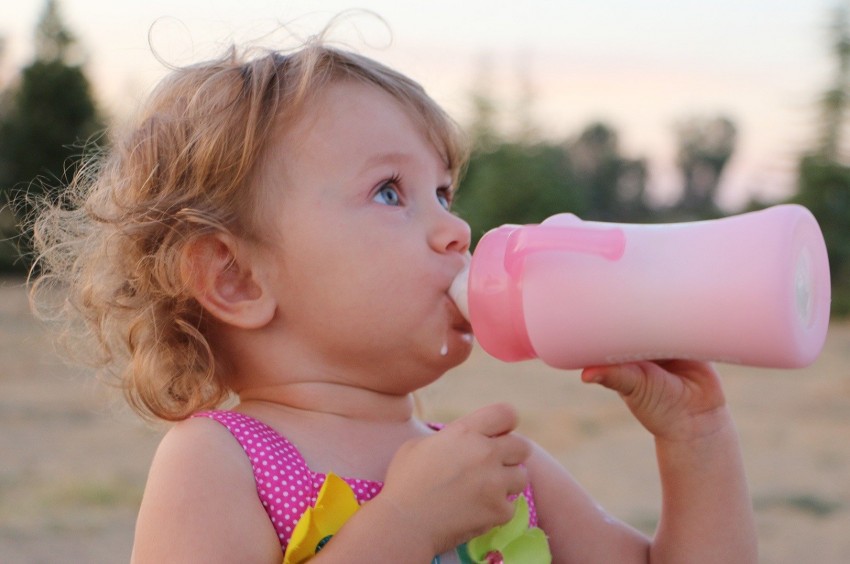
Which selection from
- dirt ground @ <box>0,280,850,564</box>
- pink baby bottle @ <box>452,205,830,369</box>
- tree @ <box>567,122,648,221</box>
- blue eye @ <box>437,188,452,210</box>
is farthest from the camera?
tree @ <box>567,122,648,221</box>

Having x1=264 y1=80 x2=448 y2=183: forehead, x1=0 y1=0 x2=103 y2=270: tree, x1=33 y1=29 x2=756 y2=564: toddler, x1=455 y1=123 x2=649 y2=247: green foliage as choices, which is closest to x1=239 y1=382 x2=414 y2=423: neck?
x1=33 y1=29 x2=756 y2=564: toddler

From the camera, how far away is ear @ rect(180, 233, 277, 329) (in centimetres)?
183

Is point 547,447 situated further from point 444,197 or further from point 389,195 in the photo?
point 389,195

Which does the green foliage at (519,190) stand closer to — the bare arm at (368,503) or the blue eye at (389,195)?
the blue eye at (389,195)

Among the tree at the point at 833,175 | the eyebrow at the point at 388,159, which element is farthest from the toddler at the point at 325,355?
the tree at the point at 833,175

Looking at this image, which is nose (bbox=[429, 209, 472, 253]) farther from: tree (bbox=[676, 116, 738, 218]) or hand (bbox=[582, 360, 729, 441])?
tree (bbox=[676, 116, 738, 218])

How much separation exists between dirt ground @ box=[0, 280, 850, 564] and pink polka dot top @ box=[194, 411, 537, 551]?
714 mm

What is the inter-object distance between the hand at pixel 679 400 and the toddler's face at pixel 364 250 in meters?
0.32

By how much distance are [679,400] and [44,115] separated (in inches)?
769

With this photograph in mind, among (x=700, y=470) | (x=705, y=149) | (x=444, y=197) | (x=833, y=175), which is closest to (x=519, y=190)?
(x=833, y=175)

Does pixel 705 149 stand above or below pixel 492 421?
below

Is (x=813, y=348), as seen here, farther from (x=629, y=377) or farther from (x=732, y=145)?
(x=732, y=145)

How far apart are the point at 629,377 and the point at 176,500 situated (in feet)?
Answer: 2.46

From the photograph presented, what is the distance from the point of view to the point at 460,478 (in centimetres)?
165
